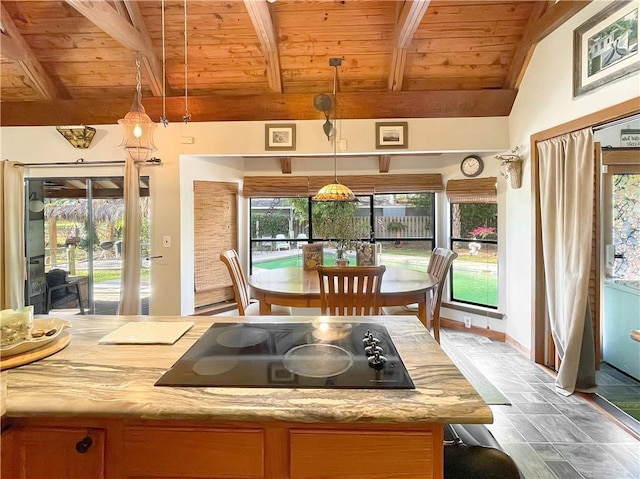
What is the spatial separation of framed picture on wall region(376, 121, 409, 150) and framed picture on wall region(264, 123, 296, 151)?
95 centimetres

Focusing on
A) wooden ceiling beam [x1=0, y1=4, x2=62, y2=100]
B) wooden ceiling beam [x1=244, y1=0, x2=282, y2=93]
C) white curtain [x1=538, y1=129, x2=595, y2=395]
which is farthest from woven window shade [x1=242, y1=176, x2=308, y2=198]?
white curtain [x1=538, y1=129, x2=595, y2=395]

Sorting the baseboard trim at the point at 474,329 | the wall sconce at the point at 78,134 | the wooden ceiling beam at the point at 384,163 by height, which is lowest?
the baseboard trim at the point at 474,329

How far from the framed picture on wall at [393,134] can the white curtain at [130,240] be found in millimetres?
2738

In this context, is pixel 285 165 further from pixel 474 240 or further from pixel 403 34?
pixel 474 240

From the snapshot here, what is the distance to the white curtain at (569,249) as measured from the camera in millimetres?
2566

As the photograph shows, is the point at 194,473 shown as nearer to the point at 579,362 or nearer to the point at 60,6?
the point at 579,362

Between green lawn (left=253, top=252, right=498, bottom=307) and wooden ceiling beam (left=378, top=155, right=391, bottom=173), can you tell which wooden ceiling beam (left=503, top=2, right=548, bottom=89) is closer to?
wooden ceiling beam (left=378, top=155, right=391, bottom=173)

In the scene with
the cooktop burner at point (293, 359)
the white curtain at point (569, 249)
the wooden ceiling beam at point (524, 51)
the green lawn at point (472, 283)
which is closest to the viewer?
the cooktop burner at point (293, 359)

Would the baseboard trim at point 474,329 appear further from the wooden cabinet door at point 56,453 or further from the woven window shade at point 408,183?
the wooden cabinet door at point 56,453

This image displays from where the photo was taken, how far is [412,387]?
97 centimetres

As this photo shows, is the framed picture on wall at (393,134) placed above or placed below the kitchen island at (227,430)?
above

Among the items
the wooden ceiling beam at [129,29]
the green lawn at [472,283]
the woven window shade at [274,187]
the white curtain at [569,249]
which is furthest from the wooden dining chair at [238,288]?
the white curtain at [569,249]

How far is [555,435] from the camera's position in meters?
2.23

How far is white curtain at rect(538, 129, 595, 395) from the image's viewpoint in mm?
2566
